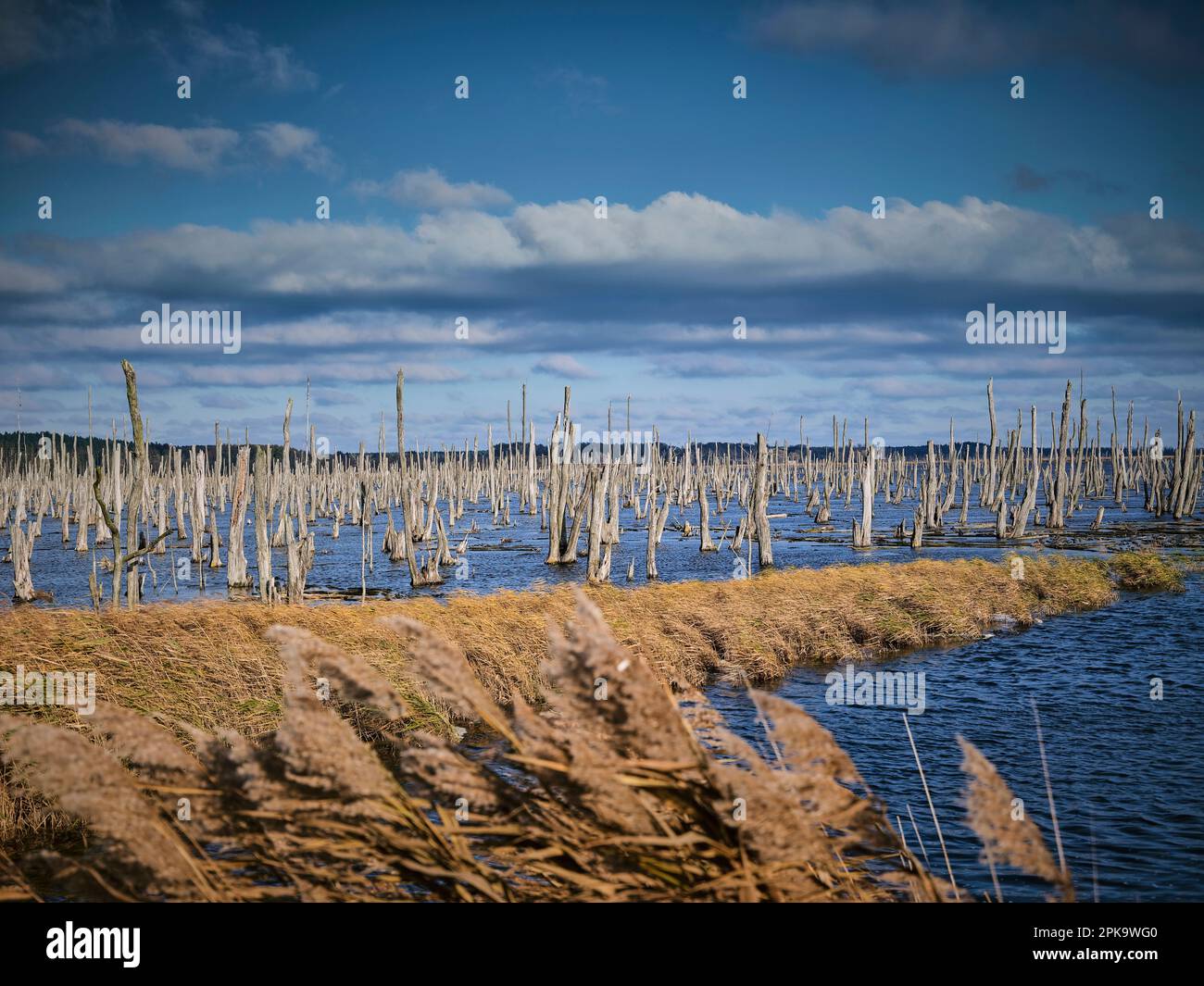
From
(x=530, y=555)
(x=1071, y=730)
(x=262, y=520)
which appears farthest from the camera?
(x=530, y=555)

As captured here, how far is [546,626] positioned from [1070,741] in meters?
10.6

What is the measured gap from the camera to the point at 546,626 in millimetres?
8875

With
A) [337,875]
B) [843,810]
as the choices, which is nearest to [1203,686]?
[843,810]

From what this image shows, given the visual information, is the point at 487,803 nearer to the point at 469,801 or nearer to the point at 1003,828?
the point at 469,801

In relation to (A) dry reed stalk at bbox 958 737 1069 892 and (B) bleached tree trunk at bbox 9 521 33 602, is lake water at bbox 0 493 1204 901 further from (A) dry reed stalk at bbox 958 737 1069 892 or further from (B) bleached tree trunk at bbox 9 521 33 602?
(B) bleached tree trunk at bbox 9 521 33 602

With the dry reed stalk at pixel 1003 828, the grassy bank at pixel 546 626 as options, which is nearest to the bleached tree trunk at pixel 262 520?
the grassy bank at pixel 546 626

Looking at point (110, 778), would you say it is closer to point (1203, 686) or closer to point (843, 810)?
point (843, 810)

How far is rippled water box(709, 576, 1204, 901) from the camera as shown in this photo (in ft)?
32.7

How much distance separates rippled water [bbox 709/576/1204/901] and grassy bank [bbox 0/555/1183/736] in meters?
1.44

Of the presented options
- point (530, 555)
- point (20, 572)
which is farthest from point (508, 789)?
point (530, 555)

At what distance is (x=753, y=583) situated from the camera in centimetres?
2564

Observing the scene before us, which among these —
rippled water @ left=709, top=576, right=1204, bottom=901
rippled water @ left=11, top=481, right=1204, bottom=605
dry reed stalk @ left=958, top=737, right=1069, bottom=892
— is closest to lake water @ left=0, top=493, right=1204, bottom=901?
rippled water @ left=709, top=576, right=1204, bottom=901

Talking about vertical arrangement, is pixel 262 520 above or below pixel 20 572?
above

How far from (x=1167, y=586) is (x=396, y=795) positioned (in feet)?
117
